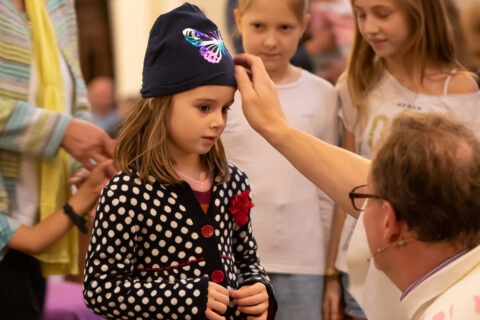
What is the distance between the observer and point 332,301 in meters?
2.29

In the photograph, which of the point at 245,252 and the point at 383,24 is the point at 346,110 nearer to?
the point at 383,24

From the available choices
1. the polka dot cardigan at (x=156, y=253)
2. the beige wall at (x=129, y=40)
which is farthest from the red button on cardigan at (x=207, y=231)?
the beige wall at (x=129, y=40)

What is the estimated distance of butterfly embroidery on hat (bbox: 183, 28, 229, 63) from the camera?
64.9 inches

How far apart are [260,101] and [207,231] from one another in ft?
1.23

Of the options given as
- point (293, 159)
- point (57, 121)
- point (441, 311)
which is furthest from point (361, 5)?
point (441, 311)

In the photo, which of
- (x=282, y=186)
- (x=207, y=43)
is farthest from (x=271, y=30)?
(x=207, y=43)

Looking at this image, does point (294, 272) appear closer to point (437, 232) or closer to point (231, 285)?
point (231, 285)

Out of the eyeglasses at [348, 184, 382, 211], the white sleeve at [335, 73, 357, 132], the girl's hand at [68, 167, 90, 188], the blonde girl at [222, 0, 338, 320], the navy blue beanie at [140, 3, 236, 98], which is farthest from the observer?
the white sleeve at [335, 73, 357, 132]

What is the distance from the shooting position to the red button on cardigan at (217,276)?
165cm

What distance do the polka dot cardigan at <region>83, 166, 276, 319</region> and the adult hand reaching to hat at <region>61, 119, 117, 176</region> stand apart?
1.14 ft

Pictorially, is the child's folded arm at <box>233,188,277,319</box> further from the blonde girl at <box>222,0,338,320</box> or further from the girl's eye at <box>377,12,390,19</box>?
the girl's eye at <box>377,12,390,19</box>

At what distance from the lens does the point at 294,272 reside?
2.20m

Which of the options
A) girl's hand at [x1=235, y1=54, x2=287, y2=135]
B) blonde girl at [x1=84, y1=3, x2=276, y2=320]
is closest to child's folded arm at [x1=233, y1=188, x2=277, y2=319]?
blonde girl at [x1=84, y1=3, x2=276, y2=320]

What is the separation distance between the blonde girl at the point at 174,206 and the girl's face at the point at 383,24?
74 centimetres
